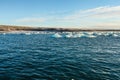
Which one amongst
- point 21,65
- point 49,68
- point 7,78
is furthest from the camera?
point 21,65

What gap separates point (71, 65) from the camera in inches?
882

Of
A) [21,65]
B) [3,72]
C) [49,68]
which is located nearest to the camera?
[3,72]

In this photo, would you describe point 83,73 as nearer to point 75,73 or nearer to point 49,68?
point 75,73

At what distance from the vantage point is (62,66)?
71.6 feet

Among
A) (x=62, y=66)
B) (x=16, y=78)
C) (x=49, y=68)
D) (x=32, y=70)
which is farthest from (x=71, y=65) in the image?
(x=16, y=78)

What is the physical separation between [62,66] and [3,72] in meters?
6.71

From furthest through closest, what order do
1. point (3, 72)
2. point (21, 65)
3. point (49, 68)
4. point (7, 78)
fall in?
1. point (21, 65)
2. point (49, 68)
3. point (3, 72)
4. point (7, 78)

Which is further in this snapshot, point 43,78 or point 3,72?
point 3,72

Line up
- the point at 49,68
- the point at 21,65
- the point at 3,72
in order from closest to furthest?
1. the point at 3,72
2. the point at 49,68
3. the point at 21,65

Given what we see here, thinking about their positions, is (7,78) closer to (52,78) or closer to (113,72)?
(52,78)

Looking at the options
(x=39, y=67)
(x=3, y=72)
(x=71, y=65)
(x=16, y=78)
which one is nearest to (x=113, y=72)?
(x=71, y=65)

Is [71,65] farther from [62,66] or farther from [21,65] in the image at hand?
[21,65]

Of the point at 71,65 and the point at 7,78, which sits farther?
the point at 71,65

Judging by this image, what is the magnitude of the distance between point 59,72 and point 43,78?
2.61 meters
